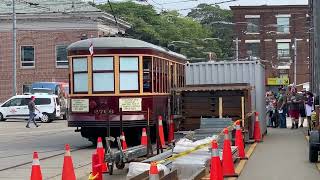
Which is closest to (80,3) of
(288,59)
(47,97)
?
(47,97)

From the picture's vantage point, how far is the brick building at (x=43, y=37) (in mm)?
58625

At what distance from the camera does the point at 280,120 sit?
101 feet

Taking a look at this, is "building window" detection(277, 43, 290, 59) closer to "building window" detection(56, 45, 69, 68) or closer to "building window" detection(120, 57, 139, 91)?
"building window" detection(56, 45, 69, 68)

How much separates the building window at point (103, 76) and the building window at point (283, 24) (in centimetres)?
6438

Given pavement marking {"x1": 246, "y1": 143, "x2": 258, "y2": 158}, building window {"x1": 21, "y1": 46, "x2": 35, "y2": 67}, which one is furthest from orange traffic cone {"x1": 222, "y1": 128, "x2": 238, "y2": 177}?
building window {"x1": 21, "y1": 46, "x2": 35, "y2": 67}

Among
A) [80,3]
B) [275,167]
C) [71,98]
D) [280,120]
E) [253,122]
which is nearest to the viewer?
[275,167]

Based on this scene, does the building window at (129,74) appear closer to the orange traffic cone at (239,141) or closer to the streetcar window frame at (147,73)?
the streetcar window frame at (147,73)

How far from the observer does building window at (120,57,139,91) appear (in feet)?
64.1

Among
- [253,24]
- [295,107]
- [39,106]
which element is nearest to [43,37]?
[39,106]

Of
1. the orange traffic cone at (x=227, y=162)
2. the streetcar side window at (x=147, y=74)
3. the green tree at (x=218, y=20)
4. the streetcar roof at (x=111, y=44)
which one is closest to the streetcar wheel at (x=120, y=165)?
the orange traffic cone at (x=227, y=162)

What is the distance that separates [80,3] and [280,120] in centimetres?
3276

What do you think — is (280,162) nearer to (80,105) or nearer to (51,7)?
(80,105)

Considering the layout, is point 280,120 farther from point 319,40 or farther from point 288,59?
point 288,59

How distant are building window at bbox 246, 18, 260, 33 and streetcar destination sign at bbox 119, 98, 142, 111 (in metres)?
63.6
